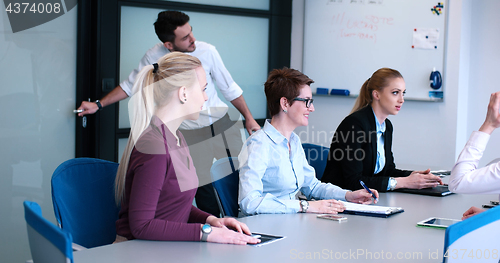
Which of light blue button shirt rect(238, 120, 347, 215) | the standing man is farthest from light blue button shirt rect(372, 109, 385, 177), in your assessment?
the standing man

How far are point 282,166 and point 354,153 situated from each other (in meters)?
0.59

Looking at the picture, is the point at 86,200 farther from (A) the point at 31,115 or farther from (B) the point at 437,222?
Answer: (A) the point at 31,115

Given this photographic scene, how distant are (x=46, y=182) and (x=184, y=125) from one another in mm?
1035

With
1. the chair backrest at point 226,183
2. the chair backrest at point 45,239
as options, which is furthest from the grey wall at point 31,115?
the chair backrest at point 45,239

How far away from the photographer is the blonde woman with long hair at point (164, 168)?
1504 mm

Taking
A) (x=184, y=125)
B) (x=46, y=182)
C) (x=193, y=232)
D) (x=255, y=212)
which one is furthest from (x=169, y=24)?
(x=193, y=232)

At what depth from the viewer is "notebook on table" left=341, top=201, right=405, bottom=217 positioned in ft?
6.26

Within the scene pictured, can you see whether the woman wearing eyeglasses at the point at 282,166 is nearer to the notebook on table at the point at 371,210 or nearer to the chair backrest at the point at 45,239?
the notebook on table at the point at 371,210

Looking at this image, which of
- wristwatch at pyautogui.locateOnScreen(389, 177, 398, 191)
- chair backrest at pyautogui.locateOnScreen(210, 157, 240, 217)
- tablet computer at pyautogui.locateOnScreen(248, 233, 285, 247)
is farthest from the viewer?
wristwatch at pyautogui.locateOnScreen(389, 177, 398, 191)

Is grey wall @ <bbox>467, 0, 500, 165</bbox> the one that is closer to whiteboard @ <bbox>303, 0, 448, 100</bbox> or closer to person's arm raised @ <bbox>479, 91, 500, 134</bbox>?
whiteboard @ <bbox>303, 0, 448, 100</bbox>

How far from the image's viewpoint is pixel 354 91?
15.1ft

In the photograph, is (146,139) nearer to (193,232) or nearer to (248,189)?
(193,232)

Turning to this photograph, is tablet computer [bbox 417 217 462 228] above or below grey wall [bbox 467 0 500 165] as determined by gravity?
below

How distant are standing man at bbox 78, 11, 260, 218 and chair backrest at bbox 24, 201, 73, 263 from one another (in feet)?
7.46
